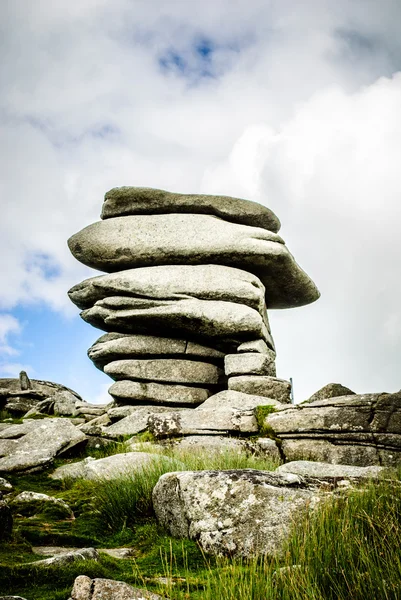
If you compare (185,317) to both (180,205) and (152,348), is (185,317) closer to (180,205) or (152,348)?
(152,348)

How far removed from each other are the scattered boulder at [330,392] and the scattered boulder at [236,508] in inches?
356

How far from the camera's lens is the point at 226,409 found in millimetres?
14141

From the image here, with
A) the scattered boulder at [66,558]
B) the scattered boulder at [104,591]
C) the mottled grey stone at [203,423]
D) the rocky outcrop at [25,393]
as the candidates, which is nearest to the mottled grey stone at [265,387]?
the mottled grey stone at [203,423]

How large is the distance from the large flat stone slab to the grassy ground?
44.0 feet

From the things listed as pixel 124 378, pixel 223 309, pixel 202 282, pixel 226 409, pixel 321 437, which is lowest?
pixel 321 437

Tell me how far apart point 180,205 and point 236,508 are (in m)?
18.2

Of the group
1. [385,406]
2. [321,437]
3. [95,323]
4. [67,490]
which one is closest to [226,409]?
[321,437]

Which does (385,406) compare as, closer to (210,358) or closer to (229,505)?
(229,505)

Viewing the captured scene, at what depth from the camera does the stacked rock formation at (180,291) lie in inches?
788

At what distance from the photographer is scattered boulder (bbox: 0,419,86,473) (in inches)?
476

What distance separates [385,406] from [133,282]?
38.9ft

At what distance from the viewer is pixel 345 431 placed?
40.6 ft

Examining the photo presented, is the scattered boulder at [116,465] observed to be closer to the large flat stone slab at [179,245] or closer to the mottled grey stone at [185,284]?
the mottled grey stone at [185,284]

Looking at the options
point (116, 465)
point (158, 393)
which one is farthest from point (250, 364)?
point (116, 465)
